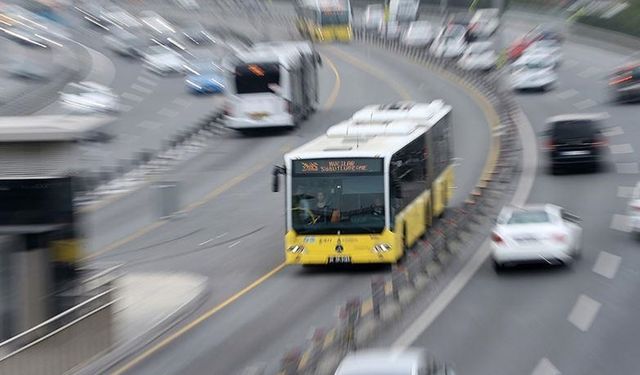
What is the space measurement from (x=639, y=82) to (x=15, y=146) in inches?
1608

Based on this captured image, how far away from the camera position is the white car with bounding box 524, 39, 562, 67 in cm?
6581

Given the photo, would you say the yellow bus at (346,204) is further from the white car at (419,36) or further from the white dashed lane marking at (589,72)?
the white car at (419,36)

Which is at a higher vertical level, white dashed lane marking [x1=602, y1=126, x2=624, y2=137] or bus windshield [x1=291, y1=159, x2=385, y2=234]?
white dashed lane marking [x1=602, y1=126, x2=624, y2=137]

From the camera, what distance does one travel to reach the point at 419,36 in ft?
282

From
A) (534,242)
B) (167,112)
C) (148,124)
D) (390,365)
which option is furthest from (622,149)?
(390,365)

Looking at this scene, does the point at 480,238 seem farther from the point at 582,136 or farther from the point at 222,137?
the point at 222,137

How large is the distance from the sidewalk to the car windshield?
21.5ft

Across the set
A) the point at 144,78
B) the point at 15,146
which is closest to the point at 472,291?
the point at 15,146

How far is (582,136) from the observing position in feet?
131

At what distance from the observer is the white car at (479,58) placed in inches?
2781

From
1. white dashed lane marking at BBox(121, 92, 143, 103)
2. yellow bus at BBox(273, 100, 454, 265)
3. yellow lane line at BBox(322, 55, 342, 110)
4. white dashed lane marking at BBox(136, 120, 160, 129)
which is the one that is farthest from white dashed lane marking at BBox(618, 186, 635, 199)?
white dashed lane marking at BBox(121, 92, 143, 103)

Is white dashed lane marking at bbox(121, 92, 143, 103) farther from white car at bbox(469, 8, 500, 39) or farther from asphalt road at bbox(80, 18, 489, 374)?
white car at bbox(469, 8, 500, 39)

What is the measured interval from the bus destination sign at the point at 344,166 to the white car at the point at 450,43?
5015 centimetres

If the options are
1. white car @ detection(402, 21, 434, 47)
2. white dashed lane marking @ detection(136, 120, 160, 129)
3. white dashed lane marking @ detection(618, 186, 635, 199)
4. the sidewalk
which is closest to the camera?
the sidewalk
